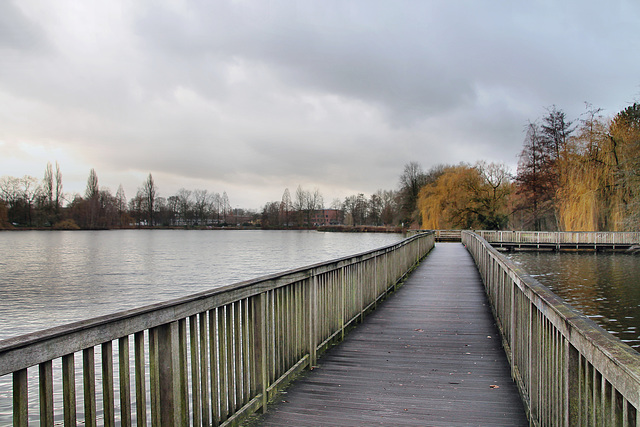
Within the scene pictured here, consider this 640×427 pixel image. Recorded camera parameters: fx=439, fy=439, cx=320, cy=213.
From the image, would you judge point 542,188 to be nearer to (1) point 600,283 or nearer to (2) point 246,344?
(1) point 600,283

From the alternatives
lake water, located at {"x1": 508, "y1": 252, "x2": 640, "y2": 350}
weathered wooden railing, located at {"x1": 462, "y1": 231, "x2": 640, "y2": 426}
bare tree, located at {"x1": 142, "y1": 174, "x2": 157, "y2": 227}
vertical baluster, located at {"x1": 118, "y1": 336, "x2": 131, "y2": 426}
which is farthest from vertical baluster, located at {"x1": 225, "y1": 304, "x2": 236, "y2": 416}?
bare tree, located at {"x1": 142, "y1": 174, "x2": 157, "y2": 227}

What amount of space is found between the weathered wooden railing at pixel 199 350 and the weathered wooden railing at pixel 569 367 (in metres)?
2.04

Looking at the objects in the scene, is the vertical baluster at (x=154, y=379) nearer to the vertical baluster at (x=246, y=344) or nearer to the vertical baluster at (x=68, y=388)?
the vertical baluster at (x=68, y=388)

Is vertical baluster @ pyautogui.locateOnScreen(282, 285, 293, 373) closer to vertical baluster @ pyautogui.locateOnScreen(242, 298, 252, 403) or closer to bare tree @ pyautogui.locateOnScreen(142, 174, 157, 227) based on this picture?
vertical baluster @ pyautogui.locateOnScreen(242, 298, 252, 403)

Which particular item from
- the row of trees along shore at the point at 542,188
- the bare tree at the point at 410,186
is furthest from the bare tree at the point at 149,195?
the bare tree at the point at 410,186

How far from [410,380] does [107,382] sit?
313cm

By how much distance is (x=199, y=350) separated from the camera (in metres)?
3.14

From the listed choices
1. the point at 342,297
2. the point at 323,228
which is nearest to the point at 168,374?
the point at 342,297

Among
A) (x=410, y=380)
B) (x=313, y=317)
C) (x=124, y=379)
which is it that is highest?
(x=124, y=379)

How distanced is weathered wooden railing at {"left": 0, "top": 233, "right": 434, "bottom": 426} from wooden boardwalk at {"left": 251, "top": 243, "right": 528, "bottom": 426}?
289 mm

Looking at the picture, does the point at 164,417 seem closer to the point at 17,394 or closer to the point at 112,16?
the point at 17,394

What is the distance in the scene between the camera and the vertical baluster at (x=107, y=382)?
2057mm

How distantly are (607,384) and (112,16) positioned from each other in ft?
78.3

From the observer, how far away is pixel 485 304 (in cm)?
877
